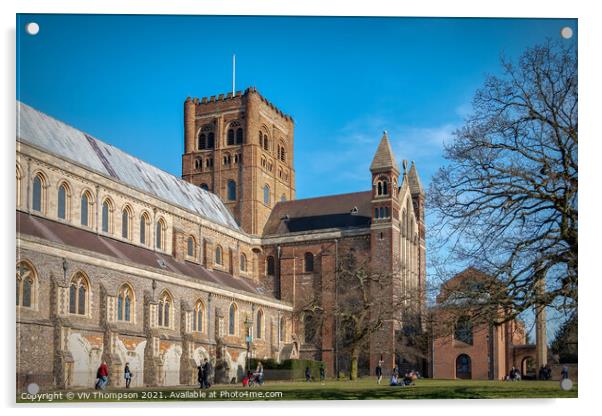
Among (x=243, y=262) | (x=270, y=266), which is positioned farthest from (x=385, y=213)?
(x=243, y=262)

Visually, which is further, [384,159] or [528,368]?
[384,159]

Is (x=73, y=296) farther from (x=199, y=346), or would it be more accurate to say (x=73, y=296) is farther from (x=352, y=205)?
(x=352, y=205)

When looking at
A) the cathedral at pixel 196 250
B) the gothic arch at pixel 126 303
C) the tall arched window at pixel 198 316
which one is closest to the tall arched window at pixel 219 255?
the cathedral at pixel 196 250

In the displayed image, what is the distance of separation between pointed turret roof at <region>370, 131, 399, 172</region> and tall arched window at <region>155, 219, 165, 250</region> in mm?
16930

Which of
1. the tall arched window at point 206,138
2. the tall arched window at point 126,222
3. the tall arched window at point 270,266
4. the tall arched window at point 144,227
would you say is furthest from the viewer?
the tall arched window at point 206,138

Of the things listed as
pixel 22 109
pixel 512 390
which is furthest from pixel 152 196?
pixel 512 390

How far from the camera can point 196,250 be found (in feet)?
191

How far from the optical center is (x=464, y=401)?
85.4 feet

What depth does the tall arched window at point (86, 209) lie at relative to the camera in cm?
4622

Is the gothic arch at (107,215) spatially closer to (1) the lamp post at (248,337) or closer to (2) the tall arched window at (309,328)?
(1) the lamp post at (248,337)

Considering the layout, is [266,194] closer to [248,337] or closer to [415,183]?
[415,183]

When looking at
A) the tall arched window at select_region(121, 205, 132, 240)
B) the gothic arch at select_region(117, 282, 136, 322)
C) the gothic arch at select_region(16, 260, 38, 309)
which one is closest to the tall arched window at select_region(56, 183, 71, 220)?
the gothic arch at select_region(117, 282, 136, 322)

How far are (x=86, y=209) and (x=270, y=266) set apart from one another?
23.4 m

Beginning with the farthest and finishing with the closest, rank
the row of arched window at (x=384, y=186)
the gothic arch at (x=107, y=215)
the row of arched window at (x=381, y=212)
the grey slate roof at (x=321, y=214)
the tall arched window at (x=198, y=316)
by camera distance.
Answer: the grey slate roof at (x=321, y=214) < the row of arched window at (x=381, y=212) < the row of arched window at (x=384, y=186) < the tall arched window at (x=198, y=316) < the gothic arch at (x=107, y=215)
